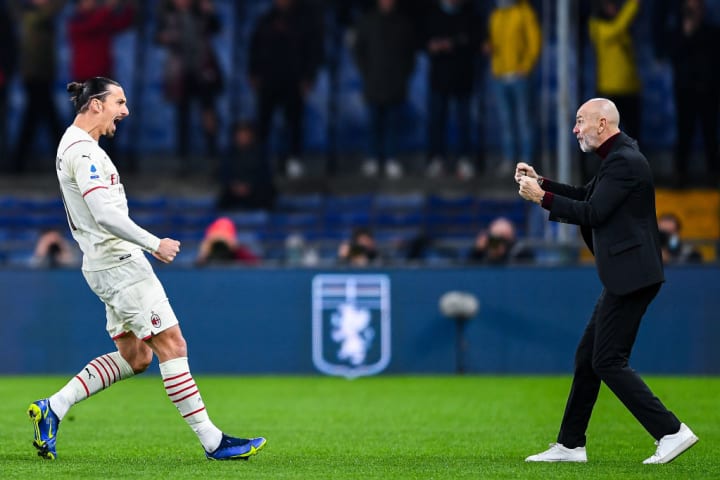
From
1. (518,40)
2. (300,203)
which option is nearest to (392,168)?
(300,203)

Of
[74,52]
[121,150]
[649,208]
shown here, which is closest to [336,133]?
[121,150]

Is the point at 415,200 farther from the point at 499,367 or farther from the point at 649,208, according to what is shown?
the point at 649,208

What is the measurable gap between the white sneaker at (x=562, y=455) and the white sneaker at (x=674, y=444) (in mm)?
536

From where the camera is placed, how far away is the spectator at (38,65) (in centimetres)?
2159

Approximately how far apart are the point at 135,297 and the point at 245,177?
12.6m

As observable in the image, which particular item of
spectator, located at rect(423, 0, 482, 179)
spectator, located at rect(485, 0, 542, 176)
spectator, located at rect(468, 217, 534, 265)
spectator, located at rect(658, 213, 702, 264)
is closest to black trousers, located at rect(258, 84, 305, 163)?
spectator, located at rect(423, 0, 482, 179)

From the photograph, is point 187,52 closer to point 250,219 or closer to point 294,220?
point 250,219

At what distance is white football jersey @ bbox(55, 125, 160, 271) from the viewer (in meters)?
7.89

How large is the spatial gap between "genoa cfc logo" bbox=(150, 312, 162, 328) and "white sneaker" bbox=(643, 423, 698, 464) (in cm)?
284

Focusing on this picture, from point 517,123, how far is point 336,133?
16.3 ft

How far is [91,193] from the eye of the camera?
7863 mm

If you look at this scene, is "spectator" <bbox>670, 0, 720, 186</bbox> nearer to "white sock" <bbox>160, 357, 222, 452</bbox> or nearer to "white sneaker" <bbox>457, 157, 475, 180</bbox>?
"white sneaker" <bbox>457, 157, 475, 180</bbox>

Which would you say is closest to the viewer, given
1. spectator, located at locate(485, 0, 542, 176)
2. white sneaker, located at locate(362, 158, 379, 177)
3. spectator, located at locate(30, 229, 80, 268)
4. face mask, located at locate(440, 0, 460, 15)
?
spectator, located at locate(30, 229, 80, 268)

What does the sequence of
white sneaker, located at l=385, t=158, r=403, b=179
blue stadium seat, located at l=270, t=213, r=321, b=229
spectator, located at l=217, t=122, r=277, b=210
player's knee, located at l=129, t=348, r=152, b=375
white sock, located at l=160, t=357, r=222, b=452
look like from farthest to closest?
white sneaker, located at l=385, t=158, r=403, b=179, blue stadium seat, located at l=270, t=213, r=321, b=229, spectator, located at l=217, t=122, r=277, b=210, player's knee, located at l=129, t=348, r=152, b=375, white sock, located at l=160, t=357, r=222, b=452
